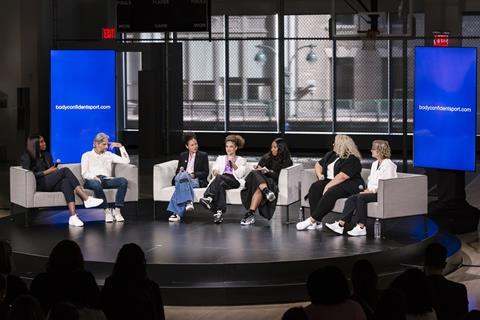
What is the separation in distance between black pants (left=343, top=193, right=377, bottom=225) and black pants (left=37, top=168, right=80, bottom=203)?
9.45 feet

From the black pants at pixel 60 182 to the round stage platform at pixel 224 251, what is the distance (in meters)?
0.39

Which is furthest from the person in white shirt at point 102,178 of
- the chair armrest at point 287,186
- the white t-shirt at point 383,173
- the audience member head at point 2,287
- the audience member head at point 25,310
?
the audience member head at point 25,310

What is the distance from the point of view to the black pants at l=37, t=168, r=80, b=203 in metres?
10.9

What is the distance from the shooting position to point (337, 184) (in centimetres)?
1055

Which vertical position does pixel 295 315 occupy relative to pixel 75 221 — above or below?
above

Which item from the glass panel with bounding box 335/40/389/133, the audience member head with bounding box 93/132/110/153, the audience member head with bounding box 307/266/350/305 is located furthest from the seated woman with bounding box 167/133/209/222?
the glass panel with bounding box 335/40/389/133

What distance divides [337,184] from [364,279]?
517cm

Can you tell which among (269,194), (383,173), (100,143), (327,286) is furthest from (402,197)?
(327,286)

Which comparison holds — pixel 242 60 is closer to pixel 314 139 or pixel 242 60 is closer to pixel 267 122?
pixel 267 122

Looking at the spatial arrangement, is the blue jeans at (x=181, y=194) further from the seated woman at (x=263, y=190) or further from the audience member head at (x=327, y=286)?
the audience member head at (x=327, y=286)

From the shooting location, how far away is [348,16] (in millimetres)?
12375

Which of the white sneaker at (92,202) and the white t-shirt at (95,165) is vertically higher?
the white t-shirt at (95,165)

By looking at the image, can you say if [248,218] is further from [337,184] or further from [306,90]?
[306,90]

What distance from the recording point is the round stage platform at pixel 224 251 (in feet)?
28.8
